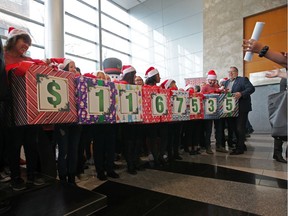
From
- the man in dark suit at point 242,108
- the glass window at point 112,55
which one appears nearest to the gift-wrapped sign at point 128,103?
the man in dark suit at point 242,108

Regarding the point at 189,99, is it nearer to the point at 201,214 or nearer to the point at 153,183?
the point at 153,183

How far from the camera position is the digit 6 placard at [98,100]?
174 centimetres

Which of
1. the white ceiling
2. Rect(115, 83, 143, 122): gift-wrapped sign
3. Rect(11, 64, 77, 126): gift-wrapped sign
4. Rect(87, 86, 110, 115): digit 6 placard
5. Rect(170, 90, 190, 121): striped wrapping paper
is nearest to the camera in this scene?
Rect(11, 64, 77, 126): gift-wrapped sign

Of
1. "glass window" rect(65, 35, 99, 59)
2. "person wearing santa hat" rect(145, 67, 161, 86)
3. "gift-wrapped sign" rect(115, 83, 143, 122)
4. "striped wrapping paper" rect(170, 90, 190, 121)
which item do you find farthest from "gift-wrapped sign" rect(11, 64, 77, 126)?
"glass window" rect(65, 35, 99, 59)

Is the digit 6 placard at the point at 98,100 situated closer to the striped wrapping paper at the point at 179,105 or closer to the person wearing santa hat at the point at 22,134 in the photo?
the person wearing santa hat at the point at 22,134

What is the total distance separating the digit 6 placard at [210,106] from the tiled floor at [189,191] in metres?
0.89

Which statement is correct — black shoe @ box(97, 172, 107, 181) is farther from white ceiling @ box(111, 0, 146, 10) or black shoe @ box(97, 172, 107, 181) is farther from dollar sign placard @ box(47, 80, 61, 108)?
white ceiling @ box(111, 0, 146, 10)

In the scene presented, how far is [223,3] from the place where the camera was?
7672 millimetres

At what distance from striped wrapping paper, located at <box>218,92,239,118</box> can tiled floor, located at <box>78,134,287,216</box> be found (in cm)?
84

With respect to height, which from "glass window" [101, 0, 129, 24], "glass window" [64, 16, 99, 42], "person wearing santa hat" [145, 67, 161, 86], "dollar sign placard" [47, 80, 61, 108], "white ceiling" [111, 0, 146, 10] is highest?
"white ceiling" [111, 0, 146, 10]

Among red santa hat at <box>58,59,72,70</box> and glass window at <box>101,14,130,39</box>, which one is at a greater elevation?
glass window at <box>101,14,130,39</box>

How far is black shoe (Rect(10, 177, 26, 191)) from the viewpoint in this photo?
1.59 metres

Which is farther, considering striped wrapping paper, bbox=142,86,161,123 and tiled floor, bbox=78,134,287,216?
striped wrapping paper, bbox=142,86,161,123

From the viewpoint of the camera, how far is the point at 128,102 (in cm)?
210
